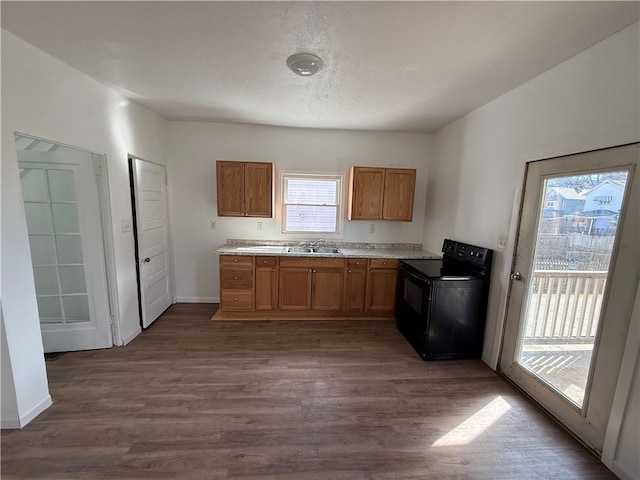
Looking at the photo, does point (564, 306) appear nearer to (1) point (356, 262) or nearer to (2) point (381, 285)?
(2) point (381, 285)

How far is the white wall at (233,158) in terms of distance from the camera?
3.64 meters

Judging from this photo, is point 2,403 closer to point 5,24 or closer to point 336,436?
point 336,436

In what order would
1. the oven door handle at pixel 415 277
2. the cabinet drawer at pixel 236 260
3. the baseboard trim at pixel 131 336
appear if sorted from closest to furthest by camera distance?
1. the oven door handle at pixel 415 277
2. the baseboard trim at pixel 131 336
3. the cabinet drawer at pixel 236 260

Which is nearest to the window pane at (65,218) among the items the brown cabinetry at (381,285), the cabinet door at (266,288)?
the cabinet door at (266,288)

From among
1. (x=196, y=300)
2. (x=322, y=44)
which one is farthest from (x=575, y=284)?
(x=196, y=300)

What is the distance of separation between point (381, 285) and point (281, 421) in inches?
82.8

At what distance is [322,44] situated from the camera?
1.71 meters

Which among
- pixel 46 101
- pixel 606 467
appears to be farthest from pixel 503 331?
pixel 46 101

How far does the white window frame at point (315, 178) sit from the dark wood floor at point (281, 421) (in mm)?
1698

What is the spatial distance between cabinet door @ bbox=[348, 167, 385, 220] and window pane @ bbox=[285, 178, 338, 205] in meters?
0.36

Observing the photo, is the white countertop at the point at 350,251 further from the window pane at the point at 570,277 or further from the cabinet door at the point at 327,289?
the window pane at the point at 570,277

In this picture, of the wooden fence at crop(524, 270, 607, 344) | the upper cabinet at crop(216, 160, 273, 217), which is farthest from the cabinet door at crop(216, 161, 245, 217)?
the wooden fence at crop(524, 270, 607, 344)

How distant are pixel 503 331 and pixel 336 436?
1813 millimetres

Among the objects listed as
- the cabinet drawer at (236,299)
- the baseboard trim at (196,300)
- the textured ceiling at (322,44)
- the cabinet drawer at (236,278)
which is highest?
the textured ceiling at (322,44)
